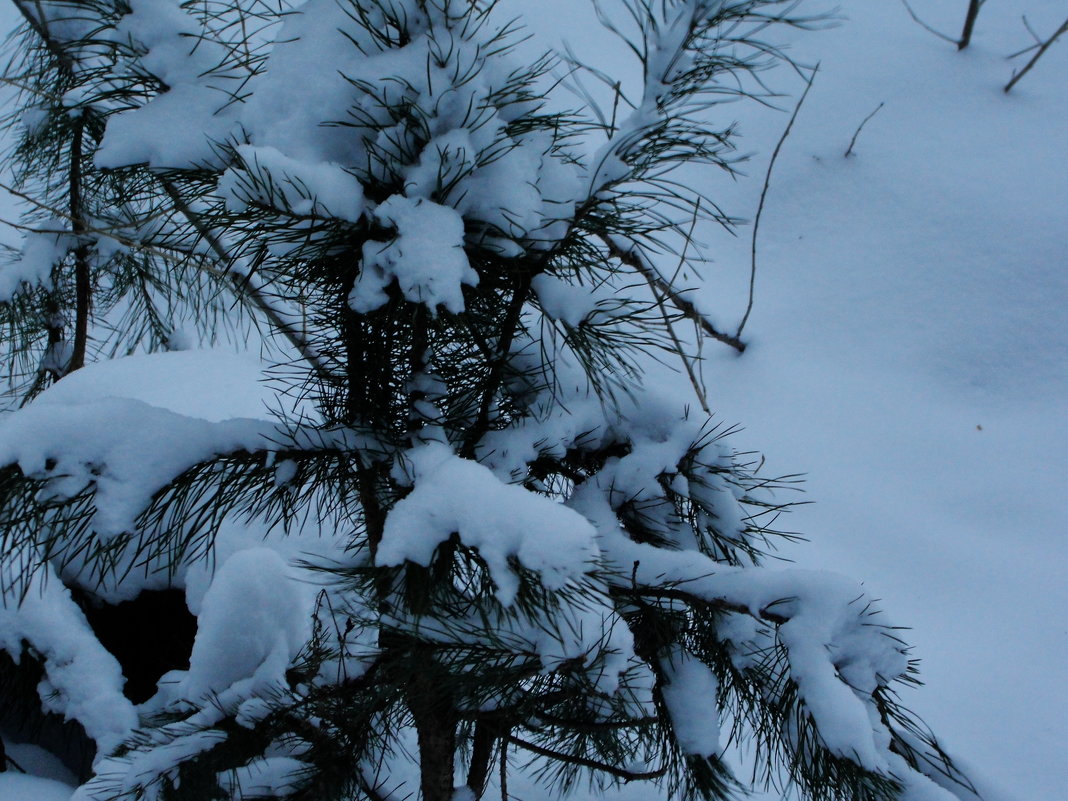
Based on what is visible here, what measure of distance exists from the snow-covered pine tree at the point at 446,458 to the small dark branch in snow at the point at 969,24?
8.15 feet

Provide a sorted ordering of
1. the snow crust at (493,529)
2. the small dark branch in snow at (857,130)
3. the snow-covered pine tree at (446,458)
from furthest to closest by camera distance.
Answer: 1. the small dark branch in snow at (857,130)
2. the snow-covered pine tree at (446,458)
3. the snow crust at (493,529)

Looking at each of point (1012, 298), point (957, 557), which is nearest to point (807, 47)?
point (1012, 298)

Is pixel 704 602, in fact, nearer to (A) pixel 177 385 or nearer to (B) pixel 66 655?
(B) pixel 66 655

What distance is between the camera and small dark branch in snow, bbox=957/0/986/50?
2.67 metres

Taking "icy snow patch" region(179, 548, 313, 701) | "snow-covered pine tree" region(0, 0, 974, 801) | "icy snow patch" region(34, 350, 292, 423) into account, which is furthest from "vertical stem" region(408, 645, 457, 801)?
"icy snow patch" region(34, 350, 292, 423)

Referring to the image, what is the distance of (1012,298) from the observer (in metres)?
2.18

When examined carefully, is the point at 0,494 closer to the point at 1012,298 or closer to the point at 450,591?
the point at 450,591

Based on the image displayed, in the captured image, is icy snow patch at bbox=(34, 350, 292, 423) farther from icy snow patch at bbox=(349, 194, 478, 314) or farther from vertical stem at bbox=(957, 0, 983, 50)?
vertical stem at bbox=(957, 0, 983, 50)

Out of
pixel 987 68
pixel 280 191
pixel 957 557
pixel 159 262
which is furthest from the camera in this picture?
pixel 987 68

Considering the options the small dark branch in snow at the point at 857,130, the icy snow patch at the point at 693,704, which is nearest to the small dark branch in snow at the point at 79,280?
the icy snow patch at the point at 693,704

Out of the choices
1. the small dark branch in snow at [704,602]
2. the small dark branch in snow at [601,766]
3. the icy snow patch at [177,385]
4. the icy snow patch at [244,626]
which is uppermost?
the icy snow patch at [177,385]

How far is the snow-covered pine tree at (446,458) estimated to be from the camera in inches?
25.0

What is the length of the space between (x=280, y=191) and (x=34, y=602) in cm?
76

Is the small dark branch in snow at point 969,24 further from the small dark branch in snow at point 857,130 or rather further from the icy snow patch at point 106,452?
the icy snow patch at point 106,452
